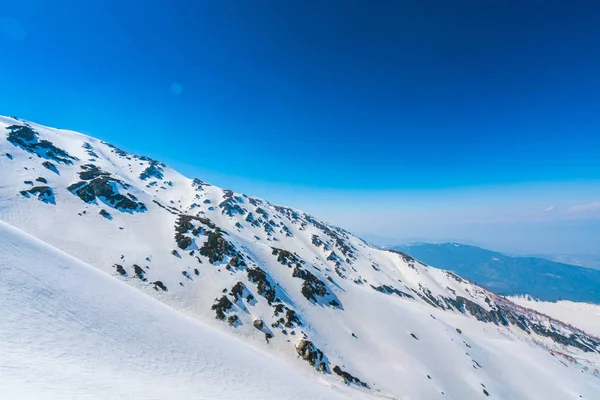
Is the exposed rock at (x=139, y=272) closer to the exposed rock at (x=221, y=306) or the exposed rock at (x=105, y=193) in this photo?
the exposed rock at (x=221, y=306)

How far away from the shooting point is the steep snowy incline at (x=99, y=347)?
13757mm

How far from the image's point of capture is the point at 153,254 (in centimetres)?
5944

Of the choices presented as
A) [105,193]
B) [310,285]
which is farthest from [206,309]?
[105,193]

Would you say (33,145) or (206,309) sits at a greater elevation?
(33,145)

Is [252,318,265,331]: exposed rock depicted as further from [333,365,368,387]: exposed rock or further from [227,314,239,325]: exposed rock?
[333,365,368,387]: exposed rock

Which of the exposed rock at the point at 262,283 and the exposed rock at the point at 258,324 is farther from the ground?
the exposed rock at the point at 262,283

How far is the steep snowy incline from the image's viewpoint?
45.1ft

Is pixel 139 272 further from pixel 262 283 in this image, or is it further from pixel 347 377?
pixel 347 377

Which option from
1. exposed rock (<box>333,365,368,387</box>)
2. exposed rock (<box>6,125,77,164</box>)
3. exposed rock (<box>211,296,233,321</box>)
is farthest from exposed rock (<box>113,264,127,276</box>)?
exposed rock (<box>6,125,77,164</box>)

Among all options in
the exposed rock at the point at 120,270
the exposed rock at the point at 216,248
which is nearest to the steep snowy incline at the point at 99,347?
the exposed rock at the point at 120,270

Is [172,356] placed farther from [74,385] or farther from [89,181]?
[89,181]

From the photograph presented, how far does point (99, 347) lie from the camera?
2042cm

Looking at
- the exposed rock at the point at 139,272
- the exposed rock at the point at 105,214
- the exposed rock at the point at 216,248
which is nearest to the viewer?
the exposed rock at the point at 139,272

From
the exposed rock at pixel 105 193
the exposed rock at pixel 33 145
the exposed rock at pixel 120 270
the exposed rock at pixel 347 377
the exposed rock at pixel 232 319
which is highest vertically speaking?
the exposed rock at pixel 33 145
